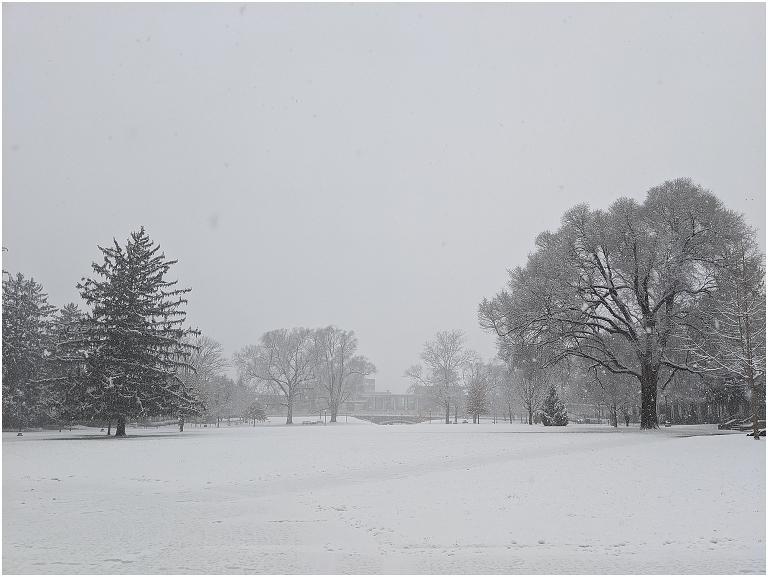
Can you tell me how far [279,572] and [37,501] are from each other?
7.64 metres

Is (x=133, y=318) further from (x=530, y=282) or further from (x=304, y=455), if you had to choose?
(x=530, y=282)

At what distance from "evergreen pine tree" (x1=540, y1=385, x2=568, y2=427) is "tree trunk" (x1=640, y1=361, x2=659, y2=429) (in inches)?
388

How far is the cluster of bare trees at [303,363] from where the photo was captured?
2648 inches

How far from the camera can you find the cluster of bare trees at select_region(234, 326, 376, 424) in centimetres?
6725

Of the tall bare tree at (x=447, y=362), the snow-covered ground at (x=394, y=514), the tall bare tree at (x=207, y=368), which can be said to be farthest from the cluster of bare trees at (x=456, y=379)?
the snow-covered ground at (x=394, y=514)

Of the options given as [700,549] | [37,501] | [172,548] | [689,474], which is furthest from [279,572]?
[689,474]

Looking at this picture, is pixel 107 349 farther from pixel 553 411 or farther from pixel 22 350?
pixel 553 411

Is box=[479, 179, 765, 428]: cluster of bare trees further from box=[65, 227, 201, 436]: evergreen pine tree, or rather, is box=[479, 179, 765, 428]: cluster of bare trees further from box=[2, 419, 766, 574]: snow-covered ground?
box=[65, 227, 201, 436]: evergreen pine tree

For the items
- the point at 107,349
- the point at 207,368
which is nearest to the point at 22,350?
the point at 107,349

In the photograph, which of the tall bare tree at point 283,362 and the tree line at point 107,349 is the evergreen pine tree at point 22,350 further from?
the tall bare tree at point 283,362

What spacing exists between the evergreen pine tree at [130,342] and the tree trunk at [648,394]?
2548 cm

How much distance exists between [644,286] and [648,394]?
591 cm

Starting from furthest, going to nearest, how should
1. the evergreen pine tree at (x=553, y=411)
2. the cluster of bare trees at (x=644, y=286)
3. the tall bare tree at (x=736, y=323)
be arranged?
1. the evergreen pine tree at (x=553, y=411)
2. the cluster of bare trees at (x=644, y=286)
3. the tall bare tree at (x=736, y=323)

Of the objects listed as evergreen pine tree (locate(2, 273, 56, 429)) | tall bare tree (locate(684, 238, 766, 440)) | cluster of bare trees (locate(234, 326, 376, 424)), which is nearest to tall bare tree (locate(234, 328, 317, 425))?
cluster of bare trees (locate(234, 326, 376, 424))
